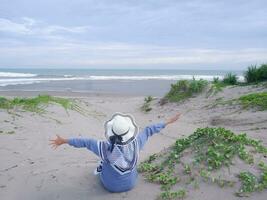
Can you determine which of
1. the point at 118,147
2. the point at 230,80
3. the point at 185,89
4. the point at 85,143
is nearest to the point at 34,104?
the point at 185,89

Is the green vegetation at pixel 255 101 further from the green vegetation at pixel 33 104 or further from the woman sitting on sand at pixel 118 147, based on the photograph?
the woman sitting on sand at pixel 118 147

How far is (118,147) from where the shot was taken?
15.8ft

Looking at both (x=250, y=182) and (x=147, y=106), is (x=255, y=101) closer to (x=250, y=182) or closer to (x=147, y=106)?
(x=147, y=106)

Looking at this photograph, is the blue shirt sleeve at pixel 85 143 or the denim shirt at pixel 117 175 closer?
the blue shirt sleeve at pixel 85 143

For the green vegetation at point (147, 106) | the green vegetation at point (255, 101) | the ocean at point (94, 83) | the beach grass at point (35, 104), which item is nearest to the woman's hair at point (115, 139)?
the beach grass at point (35, 104)

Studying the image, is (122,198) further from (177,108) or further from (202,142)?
(177,108)

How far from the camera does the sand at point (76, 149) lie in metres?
5.21

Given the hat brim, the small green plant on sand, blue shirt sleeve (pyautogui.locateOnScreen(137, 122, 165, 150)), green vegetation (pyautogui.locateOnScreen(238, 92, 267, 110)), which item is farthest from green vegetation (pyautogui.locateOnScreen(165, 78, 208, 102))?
the hat brim

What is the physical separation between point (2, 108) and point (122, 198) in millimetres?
5778

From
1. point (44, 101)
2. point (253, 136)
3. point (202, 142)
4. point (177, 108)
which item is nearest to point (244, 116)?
point (253, 136)

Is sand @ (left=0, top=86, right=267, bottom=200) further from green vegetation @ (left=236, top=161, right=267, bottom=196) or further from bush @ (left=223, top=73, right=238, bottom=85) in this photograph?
bush @ (left=223, top=73, right=238, bottom=85)

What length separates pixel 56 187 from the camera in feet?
17.7

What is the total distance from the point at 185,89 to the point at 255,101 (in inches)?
148

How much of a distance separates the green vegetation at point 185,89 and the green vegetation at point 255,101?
250 centimetres
